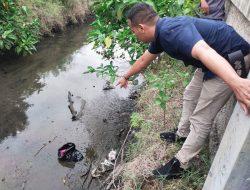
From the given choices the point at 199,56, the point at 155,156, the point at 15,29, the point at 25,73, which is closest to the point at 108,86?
the point at 25,73

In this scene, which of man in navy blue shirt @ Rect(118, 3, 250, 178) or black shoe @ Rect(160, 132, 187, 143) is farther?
black shoe @ Rect(160, 132, 187, 143)

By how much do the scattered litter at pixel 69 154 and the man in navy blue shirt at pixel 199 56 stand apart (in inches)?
63.8

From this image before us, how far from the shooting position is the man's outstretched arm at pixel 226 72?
6.72 ft

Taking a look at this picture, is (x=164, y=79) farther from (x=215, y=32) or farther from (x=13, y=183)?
(x=13, y=183)

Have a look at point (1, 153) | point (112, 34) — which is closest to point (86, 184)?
point (1, 153)

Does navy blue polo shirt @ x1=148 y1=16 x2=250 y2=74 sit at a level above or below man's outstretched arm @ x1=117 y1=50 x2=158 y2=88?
above

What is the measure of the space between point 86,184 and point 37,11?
6.68 metres

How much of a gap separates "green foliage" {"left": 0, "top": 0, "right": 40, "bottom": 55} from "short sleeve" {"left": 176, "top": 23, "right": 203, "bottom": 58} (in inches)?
218

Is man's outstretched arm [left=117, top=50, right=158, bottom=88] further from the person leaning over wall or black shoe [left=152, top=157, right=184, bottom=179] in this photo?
the person leaning over wall

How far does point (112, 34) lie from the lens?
4863 millimetres

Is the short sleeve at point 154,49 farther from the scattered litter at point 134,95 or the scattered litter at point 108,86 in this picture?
the scattered litter at point 108,86

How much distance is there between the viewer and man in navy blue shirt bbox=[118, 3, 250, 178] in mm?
2188

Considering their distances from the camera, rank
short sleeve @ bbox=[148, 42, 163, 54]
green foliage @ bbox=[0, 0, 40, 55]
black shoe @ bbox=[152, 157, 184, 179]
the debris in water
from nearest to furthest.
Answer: short sleeve @ bbox=[148, 42, 163, 54] < black shoe @ bbox=[152, 157, 184, 179] < the debris in water < green foliage @ bbox=[0, 0, 40, 55]

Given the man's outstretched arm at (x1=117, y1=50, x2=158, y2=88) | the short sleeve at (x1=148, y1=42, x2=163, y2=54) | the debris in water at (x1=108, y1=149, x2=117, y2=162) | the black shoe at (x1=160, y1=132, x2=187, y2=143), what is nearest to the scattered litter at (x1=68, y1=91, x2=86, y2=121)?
the debris in water at (x1=108, y1=149, x2=117, y2=162)
